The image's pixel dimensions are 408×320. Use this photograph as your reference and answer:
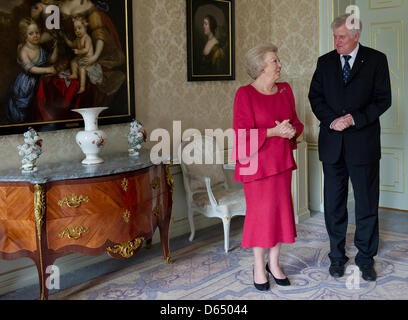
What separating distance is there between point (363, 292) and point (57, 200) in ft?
6.94

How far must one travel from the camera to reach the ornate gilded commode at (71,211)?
303cm

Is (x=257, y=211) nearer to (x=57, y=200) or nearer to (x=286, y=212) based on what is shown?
(x=286, y=212)

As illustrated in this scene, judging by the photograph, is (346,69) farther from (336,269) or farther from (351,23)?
(336,269)

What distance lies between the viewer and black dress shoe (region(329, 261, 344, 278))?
11.7 feet

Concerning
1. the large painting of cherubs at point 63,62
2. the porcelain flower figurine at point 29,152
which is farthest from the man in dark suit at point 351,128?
the porcelain flower figurine at point 29,152

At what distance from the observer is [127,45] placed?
4082 millimetres

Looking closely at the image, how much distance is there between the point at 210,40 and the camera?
4.93 metres

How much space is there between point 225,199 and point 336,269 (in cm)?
A: 116

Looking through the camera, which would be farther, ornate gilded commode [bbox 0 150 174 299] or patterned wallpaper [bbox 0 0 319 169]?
patterned wallpaper [bbox 0 0 319 169]

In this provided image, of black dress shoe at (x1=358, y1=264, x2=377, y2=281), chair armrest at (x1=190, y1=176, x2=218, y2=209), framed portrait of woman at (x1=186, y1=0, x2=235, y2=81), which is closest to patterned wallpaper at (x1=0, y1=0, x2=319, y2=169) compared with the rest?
framed portrait of woman at (x1=186, y1=0, x2=235, y2=81)

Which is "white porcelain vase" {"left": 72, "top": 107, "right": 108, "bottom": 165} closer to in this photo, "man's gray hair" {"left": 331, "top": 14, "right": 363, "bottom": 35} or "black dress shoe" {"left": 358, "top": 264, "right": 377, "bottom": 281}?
"man's gray hair" {"left": 331, "top": 14, "right": 363, "bottom": 35}

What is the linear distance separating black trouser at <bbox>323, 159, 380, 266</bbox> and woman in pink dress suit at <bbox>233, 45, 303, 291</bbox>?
460mm

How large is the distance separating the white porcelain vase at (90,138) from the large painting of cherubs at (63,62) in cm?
26
